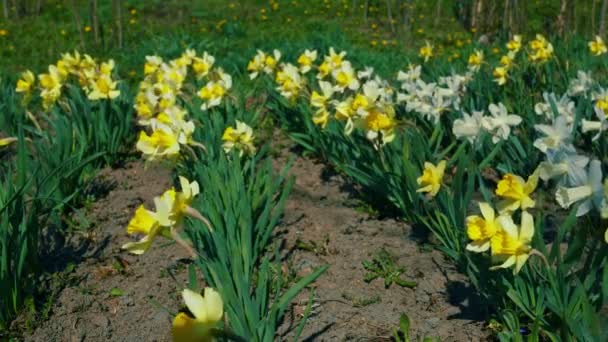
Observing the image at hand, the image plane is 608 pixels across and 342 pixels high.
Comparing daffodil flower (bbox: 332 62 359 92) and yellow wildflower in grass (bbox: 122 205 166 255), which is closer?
yellow wildflower in grass (bbox: 122 205 166 255)

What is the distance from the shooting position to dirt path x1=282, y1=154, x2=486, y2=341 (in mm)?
1924

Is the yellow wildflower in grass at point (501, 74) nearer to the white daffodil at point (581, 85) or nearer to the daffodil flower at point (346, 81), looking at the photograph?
the white daffodil at point (581, 85)

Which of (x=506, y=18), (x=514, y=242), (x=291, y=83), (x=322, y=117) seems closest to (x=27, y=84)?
(x=291, y=83)

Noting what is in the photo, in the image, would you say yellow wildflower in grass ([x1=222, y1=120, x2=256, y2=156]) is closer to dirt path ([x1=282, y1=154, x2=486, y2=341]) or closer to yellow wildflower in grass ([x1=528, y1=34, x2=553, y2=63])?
dirt path ([x1=282, y1=154, x2=486, y2=341])

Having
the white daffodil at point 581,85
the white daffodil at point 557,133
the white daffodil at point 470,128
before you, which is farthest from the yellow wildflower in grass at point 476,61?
the white daffodil at point 557,133

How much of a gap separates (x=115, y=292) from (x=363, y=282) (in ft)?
2.93

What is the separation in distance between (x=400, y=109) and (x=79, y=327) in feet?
6.80

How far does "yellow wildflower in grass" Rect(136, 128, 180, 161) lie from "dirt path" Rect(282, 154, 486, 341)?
1.98 ft

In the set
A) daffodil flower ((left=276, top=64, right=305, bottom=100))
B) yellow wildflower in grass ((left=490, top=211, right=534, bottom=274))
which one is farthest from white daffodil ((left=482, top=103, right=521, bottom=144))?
daffodil flower ((left=276, top=64, right=305, bottom=100))

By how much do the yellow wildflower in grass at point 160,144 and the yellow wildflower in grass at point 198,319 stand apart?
132 centimetres

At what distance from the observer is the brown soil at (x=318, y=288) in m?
1.96

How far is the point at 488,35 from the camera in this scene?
7.93m

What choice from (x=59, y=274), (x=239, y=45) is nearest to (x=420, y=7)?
(x=239, y=45)

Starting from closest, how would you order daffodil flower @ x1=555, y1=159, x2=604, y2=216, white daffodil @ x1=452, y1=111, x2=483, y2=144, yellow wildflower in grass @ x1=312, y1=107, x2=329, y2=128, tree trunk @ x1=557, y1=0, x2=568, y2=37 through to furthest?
daffodil flower @ x1=555, y1=159, x2=604, y2=216 → white daffodil @ x1=452, y1=111, x2=483, y2=144 → yellow wildflower in grass @ x1=312, y1=107, x2=329, y2=128 → tree trunk @ x1=557, y1=0, x2=568, y2=37
